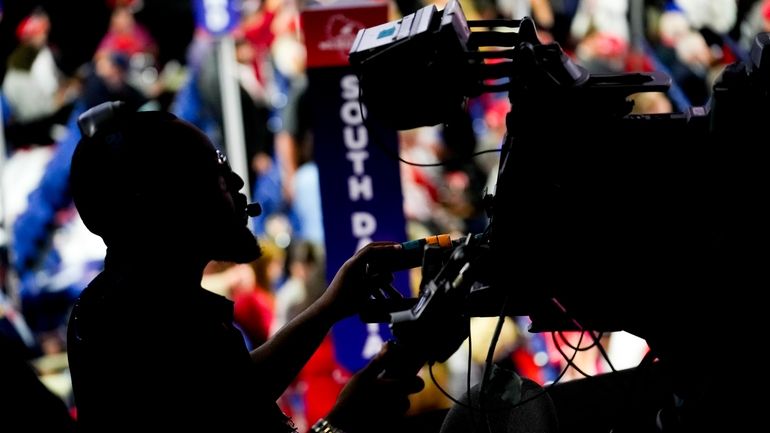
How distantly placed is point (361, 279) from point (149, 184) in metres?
0.39

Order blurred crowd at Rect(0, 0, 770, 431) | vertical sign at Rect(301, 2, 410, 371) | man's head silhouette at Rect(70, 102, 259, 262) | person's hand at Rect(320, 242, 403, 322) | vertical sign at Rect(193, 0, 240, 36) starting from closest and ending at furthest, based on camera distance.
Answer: man's head silhouette at Rect(70, 102, 259, 262) → person's hand at Rect(320, 242, 403, 322) → vertical sign at Rect(301, 2, 410, 371) → blurred crowd at Rect(0, 0, 770, 431) → vertical sign at Rect(193, 0, 240, 36)

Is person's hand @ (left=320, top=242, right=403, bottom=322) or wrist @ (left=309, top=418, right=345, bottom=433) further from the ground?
person's hand @ (left=320, top=242, right=403, bottom=322)

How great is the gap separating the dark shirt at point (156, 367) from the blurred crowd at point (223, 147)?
2.90 metres

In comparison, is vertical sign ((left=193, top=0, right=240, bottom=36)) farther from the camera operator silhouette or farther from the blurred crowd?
the camera operator silhouette

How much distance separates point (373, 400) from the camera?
3.71ft

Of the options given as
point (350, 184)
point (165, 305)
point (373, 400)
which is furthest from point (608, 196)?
point (350, 184)

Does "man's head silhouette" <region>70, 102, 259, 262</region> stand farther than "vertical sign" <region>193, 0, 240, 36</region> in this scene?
No

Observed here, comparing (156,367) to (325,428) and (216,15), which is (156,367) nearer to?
(325,428)

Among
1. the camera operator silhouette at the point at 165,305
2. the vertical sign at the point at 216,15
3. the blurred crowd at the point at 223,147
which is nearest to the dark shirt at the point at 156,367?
the camera operator silhouette at the point at 165,305

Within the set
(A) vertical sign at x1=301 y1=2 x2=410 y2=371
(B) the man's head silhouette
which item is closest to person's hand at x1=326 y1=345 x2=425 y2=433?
(B) the man's head silhouette

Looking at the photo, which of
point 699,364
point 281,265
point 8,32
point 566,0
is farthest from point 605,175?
point 566,0

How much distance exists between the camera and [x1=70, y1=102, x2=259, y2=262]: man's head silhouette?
47.3 inches

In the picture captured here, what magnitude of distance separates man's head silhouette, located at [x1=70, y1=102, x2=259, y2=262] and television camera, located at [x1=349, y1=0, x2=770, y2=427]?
0.92 ft

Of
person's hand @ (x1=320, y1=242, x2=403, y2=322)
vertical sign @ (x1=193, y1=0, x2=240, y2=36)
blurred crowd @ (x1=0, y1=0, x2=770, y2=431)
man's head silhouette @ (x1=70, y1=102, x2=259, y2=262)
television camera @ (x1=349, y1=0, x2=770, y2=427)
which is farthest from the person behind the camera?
vertical sign @ (x1=193, y1=0, x2=240, y2=36)
